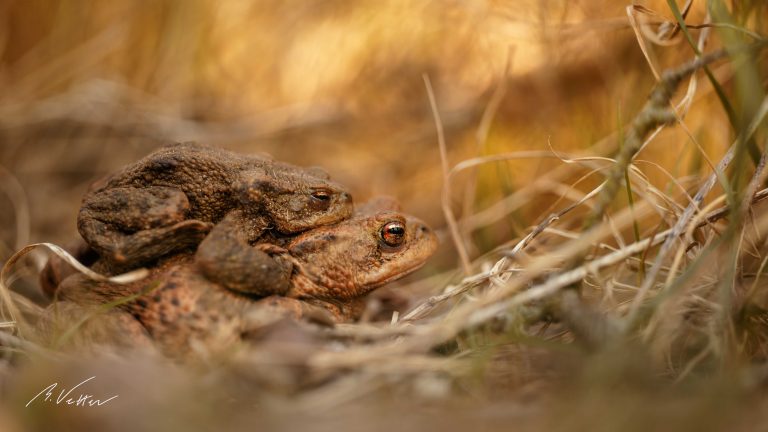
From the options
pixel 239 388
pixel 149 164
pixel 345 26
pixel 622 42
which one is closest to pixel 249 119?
pixel 345 26

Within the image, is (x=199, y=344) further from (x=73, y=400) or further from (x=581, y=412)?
(x=581, y=412)

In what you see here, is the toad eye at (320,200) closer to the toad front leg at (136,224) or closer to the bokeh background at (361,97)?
the toad front leg at (136,224)

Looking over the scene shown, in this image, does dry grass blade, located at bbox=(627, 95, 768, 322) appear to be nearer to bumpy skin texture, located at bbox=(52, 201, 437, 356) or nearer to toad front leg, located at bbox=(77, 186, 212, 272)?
bumpy skin texture, located at bbox=(52, 201, 437, 356)

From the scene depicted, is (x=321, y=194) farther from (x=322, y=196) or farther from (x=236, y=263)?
(x=236, y=263)

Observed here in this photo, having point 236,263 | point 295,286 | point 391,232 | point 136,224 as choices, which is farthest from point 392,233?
point 136,224

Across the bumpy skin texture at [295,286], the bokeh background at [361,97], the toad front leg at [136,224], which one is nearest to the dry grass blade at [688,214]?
the bokeh background at [361,97]
